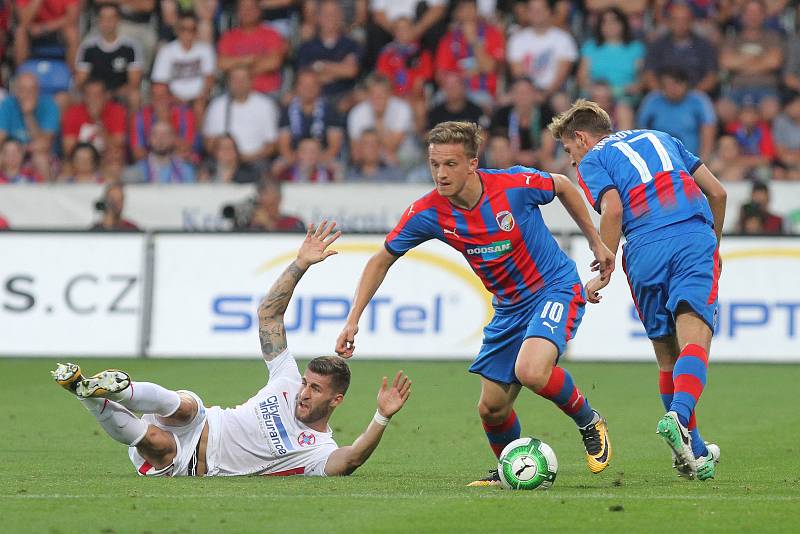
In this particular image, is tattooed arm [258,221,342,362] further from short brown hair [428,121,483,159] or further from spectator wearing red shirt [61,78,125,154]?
spectator wearing red shirt [61,78,125,154]

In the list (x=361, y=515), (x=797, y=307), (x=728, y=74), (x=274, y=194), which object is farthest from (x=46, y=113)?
(x=361, y=515)

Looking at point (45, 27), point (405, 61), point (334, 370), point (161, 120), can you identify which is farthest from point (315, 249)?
point (45, 27)

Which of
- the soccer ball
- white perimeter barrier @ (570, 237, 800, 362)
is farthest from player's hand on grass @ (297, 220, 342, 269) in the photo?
white perimeter barrier @ (570, 237, 800, 362)

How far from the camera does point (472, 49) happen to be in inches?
780

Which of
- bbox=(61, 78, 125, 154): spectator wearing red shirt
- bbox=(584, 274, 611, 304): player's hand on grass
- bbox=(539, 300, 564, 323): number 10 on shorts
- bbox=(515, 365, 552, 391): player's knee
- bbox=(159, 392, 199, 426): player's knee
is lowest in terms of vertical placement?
bbox=(61, 78, 125, 154): spectator wearing red shirt

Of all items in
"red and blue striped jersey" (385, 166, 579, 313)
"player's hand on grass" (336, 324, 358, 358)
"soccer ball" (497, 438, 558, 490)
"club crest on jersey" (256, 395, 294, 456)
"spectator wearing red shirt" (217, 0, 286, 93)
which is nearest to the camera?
"soccer ball" (497, 438, 558, 490)

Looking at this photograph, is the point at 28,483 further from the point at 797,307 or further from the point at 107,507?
the point at 797,307

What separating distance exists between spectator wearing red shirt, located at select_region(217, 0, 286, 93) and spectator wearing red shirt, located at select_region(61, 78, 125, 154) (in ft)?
5.26

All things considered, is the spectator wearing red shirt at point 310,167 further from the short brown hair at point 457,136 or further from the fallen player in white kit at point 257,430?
the short brown hair at point 457,136

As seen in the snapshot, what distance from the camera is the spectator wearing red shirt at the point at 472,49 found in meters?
19.7

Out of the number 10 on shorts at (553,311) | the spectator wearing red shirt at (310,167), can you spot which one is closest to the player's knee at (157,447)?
the number 10 on shorts at (553,311)

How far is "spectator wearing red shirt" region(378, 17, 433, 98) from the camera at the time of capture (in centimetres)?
1995

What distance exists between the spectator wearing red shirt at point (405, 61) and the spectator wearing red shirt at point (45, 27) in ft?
15.1

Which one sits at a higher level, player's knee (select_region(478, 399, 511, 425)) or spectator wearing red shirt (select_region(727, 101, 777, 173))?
player's knee (select_region(478, 399, 511, 425))
